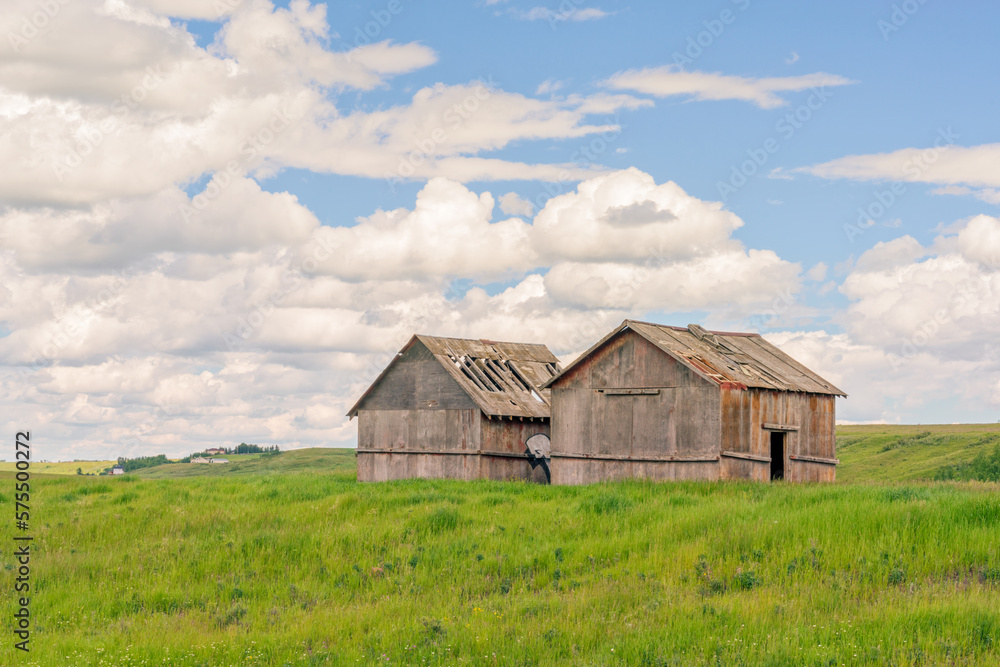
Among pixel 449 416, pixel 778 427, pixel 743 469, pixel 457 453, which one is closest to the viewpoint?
pixel 743 469

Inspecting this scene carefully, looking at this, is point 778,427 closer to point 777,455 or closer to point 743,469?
point 777,455

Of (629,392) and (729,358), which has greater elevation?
(729,358)

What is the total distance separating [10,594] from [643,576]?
1289cm

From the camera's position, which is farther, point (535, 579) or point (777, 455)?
point (777, 455)

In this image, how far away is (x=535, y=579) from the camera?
16.8 m

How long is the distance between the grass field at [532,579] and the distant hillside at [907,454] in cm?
2930

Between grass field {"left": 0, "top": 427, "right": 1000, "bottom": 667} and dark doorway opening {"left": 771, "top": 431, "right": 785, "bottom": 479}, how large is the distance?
16.5 feet

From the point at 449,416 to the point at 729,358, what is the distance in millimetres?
12113

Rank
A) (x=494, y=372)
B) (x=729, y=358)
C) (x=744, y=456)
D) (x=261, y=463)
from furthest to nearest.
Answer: (x=261, y=463) < (x=494, y=372) < (x=729, y=358) < (x=744, y=456)

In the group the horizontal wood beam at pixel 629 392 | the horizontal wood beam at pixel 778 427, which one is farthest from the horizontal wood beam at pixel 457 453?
the horizontal wood beam at pixel 778 427

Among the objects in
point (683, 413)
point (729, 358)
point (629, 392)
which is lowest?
point (683, 413)

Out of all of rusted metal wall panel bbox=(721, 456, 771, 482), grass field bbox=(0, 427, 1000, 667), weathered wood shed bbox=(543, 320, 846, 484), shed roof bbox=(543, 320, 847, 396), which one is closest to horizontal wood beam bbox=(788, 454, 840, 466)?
weathered wood shed bbox=(543, 320, 846, 484)

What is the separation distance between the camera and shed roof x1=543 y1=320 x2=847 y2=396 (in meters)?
28.7

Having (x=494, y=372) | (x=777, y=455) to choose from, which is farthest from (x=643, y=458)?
(x=494, y=372)
